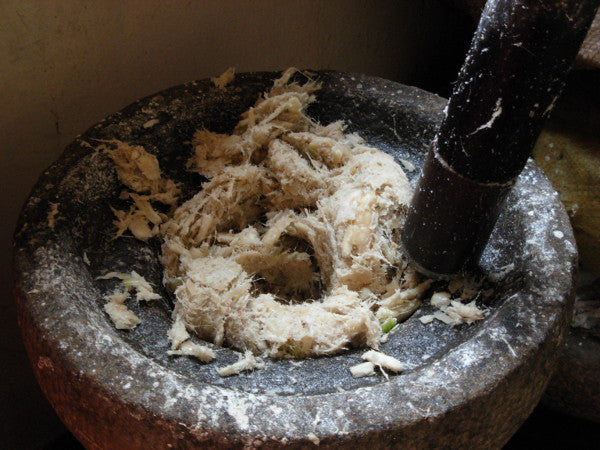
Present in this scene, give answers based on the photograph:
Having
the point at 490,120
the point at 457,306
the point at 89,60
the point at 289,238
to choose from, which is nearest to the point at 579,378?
the point at 457,306

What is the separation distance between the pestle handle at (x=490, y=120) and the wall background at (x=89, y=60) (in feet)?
3.64

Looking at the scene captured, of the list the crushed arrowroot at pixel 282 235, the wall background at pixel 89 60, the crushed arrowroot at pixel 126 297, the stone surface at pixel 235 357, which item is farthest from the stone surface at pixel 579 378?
the wall background at pixel 89 60

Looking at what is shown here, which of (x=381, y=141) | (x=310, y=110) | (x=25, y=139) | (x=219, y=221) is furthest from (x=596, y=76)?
(x=25, y=139)

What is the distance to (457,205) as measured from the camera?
131cm

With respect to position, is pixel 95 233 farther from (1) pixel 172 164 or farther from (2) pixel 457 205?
(2) pixel 457 205

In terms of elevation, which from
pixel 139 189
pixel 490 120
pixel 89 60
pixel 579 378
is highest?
pixel 490 120

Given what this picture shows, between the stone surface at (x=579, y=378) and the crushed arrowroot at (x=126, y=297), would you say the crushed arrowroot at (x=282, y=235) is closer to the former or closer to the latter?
the crushed arrowroot at (x=126, y=297)

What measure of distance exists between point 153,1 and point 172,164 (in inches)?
22.8

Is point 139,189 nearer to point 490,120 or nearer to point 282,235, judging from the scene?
point 282,235

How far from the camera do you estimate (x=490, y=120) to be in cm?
112

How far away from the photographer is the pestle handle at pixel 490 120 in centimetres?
101

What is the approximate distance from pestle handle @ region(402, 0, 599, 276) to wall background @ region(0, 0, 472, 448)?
111cm

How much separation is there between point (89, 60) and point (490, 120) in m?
1.28

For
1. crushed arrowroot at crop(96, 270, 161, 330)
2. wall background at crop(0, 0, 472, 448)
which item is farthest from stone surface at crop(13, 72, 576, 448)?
wall background at crop(0, 0, 472, 448)
